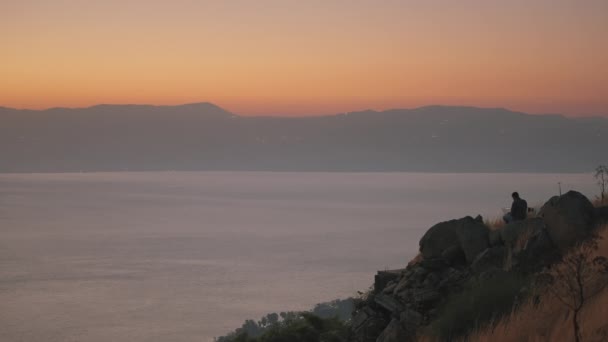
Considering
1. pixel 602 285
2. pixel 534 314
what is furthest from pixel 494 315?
pixel 602 285

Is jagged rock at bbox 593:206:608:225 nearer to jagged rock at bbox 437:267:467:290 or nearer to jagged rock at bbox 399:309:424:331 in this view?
jagged rock at bbox 437:267:467:290

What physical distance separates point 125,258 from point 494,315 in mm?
178650

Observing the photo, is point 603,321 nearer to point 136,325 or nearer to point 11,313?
point 136,325

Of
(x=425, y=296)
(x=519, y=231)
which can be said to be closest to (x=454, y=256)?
(x=519, y=231)

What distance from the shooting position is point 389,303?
54.3ft

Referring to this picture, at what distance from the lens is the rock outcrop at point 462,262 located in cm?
1477

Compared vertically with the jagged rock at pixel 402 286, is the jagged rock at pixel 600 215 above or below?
above

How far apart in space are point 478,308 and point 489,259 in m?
4.04

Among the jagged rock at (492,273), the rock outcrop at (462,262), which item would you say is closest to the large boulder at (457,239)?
the rock outcrop at (462,262)

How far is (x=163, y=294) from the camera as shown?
452 ft

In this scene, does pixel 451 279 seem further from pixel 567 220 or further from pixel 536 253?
pixel 567 220

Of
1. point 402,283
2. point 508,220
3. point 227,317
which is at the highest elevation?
point 508,220

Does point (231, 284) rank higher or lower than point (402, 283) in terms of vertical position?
lower

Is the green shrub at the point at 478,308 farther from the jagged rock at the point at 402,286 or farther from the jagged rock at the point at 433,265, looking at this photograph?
the jagged rock at the point at 433,265
